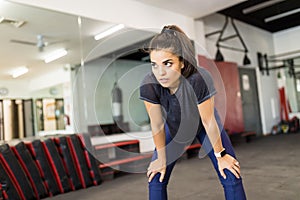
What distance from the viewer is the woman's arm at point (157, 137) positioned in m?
1.28

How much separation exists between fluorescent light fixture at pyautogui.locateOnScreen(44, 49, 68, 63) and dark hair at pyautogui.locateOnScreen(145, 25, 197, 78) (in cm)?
305

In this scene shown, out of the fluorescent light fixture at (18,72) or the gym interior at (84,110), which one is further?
the fluorescent light fixture at (18,72)

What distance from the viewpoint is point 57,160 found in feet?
10.5

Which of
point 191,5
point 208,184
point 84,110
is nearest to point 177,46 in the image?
point 208,184

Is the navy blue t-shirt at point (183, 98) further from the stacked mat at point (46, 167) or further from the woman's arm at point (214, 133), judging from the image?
the stacked mat at point (46, 167)

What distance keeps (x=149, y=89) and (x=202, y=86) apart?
247mm

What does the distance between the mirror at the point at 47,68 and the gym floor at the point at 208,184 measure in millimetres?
857

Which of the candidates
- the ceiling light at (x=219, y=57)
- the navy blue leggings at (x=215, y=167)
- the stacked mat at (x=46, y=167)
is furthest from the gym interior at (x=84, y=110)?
the ceiling light at (x=219, y=57)

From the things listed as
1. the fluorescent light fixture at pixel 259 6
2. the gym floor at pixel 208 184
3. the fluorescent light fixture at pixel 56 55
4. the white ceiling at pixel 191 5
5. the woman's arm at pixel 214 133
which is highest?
the fluorescent light fixture at pixel 259 6

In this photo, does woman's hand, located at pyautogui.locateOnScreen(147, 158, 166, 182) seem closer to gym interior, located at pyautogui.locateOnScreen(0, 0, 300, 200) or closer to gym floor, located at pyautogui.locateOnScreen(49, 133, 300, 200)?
gym interior, located at pyautogui.locateOnScreen(0, 0, 300, 200)

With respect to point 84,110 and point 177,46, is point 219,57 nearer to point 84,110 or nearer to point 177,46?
point 84,110

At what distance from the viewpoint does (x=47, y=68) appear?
12.4ft

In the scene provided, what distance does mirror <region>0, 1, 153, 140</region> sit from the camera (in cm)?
338

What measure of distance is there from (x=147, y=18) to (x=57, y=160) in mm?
2877
